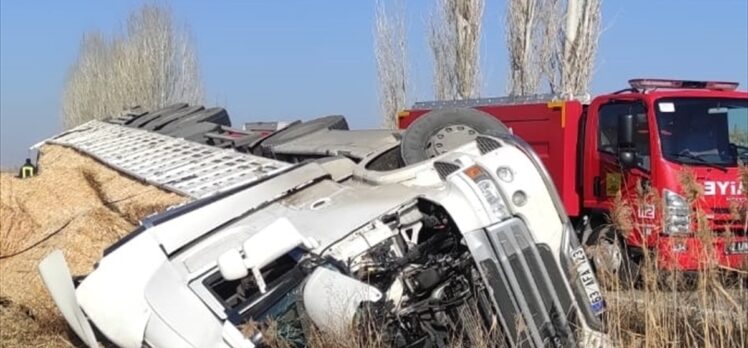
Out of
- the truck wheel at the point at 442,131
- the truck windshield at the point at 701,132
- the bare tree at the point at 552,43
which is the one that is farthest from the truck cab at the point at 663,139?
the bare tree at the point at 552,43

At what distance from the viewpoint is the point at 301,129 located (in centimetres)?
841

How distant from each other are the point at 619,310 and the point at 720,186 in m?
4.34

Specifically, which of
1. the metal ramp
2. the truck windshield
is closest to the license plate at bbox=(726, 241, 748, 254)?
the metal ramp

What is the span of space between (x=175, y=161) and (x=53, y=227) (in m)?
1.12

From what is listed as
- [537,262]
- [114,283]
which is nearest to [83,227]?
[114,283]

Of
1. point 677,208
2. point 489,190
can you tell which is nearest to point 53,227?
point 489,190

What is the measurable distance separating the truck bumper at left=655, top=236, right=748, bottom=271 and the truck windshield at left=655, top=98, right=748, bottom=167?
15.0 feet

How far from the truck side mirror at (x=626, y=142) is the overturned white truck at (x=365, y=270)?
4.26 meters

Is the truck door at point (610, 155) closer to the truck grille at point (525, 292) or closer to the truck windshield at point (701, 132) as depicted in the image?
the truck windshield at point (701, 132)

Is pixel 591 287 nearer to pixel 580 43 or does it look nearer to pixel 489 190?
pixel 489 190

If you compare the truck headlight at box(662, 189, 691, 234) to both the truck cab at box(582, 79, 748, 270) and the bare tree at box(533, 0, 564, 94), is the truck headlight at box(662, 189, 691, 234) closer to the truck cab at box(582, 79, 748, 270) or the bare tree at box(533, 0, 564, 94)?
the truck cab at box(582, 79, 748, 270)

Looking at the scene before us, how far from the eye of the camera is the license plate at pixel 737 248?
3749 millimetres

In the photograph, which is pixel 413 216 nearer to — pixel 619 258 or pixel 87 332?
pixel 619 258

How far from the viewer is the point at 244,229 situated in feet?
15.9
